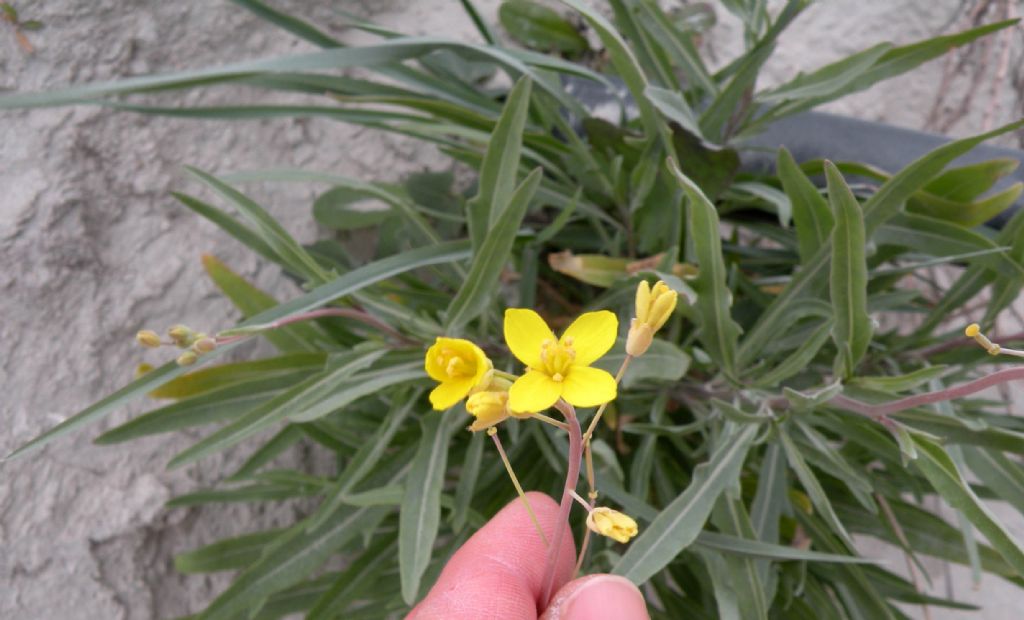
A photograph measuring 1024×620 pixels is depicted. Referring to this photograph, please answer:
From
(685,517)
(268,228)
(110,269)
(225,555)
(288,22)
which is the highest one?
(288,22)

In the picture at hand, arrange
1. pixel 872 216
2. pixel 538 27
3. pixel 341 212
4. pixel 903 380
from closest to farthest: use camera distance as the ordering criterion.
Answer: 1. pixel 903 380
2. pixel 872 216
3. pixel 341 212
4. pixel 538 27

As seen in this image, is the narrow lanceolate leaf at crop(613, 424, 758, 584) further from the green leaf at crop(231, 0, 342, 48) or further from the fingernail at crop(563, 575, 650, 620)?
the green leaf at crop(231, 0, 342, 48)

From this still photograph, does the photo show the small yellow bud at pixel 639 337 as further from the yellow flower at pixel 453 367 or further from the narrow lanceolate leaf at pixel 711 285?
the narrow lanceolate leaf at pixel 711 285

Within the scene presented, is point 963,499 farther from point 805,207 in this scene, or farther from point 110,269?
point 110,269

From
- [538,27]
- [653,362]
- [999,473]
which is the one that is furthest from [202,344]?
[538,27]

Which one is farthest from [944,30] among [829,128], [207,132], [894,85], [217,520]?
[217,520]

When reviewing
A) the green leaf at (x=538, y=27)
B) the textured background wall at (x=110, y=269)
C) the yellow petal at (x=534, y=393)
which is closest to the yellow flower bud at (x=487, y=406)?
the yellow petal at (x=534, y=393)

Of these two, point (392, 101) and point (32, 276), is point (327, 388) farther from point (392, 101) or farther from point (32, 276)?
point (32, 276)
